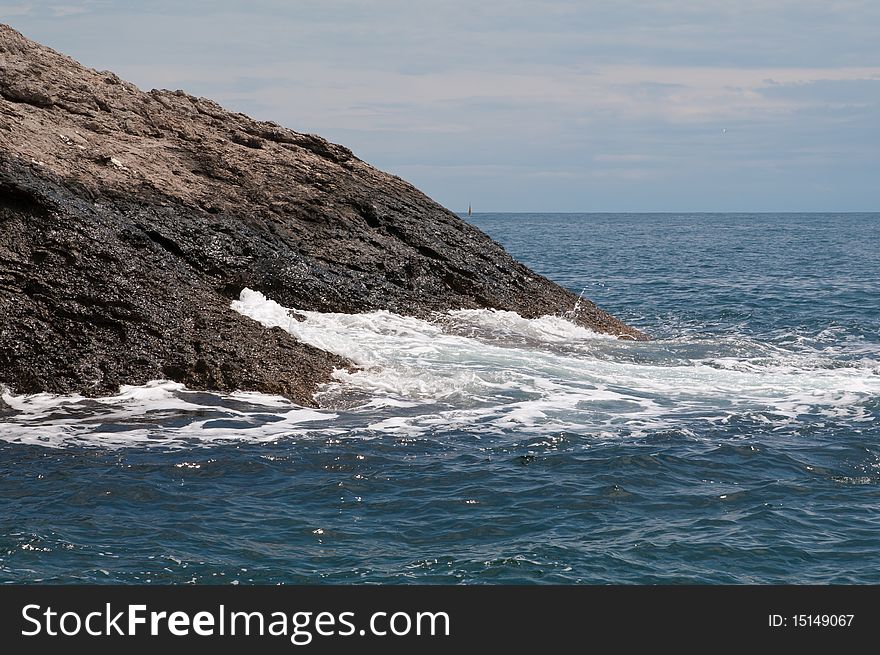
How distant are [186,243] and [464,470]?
7966 millimetres

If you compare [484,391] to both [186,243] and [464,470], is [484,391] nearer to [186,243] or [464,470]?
[464,470]

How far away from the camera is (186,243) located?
16891 millimetres

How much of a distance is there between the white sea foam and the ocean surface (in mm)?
52

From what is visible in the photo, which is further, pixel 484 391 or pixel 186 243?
pixel 186 243

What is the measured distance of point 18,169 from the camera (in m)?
15.7

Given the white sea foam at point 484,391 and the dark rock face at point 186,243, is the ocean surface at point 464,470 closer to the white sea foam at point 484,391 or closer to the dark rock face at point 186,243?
the white sea foam at point 484,391

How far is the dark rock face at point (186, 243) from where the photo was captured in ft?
46.1

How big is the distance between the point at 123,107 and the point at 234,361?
8.40m

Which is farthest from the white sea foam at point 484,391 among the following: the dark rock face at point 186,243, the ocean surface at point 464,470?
the dark rock face at point 186,243

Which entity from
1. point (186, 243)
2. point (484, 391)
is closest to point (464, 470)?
point (484, 391)

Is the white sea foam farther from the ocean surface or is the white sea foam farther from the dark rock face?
the dark rock face

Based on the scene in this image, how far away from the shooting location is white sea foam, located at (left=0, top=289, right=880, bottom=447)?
41.7 ft

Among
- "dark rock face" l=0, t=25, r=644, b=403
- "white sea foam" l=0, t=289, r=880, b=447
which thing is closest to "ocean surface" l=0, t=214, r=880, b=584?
"white sea foam" l=0, t=289, r=880, b=447

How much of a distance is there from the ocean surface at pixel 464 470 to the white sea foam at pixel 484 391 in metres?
0.05
